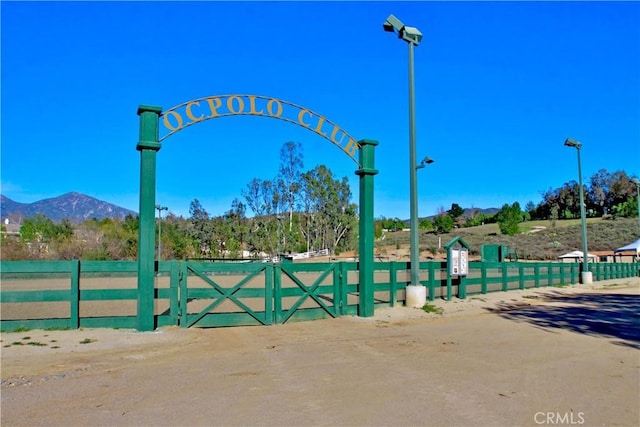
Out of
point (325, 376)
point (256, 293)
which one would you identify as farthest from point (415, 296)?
point (325, 376)

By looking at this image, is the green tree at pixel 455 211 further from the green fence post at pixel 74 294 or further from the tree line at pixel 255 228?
the green fence post at pixel 74 294

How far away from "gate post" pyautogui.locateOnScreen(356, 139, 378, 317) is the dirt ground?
1.39 m

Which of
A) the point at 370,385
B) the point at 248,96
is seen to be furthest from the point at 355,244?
the point at 370,385

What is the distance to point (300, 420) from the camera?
16.4 feet

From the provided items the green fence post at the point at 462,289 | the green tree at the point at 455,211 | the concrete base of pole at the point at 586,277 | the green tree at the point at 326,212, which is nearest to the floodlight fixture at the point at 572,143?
the concrete base of pole at the point at 586,277

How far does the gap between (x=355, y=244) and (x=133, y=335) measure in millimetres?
67955

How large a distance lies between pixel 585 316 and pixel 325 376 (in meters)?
9.98

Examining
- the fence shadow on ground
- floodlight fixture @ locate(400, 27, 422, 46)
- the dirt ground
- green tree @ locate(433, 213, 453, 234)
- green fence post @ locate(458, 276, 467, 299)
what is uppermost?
floodlight fixture @ locate(400, 27, 422, 46)

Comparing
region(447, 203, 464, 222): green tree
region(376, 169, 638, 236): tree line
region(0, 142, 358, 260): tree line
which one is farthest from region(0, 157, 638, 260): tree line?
region(447, 203, 464, 222): green tree

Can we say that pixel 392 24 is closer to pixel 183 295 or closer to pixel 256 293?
pixel 256 293

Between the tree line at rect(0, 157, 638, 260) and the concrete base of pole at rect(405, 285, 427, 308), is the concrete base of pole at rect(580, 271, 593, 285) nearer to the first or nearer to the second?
the concrete base of pole at rect(405, 285, 427, 308)

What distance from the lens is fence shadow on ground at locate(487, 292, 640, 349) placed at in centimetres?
1077

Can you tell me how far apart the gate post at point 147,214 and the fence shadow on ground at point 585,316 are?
8624mm

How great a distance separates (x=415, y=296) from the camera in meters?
14.3
